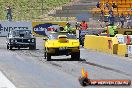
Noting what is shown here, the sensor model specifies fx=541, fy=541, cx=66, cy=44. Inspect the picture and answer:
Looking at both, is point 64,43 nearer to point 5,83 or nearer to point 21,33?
point 5,83

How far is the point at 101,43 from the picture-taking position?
35.4m

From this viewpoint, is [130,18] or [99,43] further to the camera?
[130,18]

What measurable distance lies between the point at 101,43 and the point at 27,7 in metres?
35.8

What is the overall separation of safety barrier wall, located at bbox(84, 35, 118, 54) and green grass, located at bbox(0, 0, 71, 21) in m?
27.7

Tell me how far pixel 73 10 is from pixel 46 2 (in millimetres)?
10041

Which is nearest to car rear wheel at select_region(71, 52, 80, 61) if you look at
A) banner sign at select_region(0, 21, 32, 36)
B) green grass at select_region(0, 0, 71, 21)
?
banner sign at select_region(0, 21, 32, 36)

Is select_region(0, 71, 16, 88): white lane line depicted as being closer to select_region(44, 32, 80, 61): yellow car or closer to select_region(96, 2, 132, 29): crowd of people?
select_region(44, 32, 80, 61): yellow car

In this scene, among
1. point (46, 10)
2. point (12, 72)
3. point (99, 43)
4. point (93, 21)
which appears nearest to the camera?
point (12, 72)

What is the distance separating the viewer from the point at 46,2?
241 ft

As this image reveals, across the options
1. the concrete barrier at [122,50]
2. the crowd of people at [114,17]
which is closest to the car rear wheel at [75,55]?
the concrete barrier at [122,50]

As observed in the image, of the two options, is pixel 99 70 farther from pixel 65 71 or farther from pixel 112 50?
pixel 112 50

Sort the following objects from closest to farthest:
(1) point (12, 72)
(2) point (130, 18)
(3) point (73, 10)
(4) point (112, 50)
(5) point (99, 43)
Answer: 1. (1) point (12, 72)
2. (4) point (112, 50)
3. (5) point (99, 43)
4. (2) point (130, 18)
5. (3) point (73, 10)

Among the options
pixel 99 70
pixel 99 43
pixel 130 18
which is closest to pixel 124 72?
pixel 99 70

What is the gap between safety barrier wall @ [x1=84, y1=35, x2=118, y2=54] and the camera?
33094 mm
